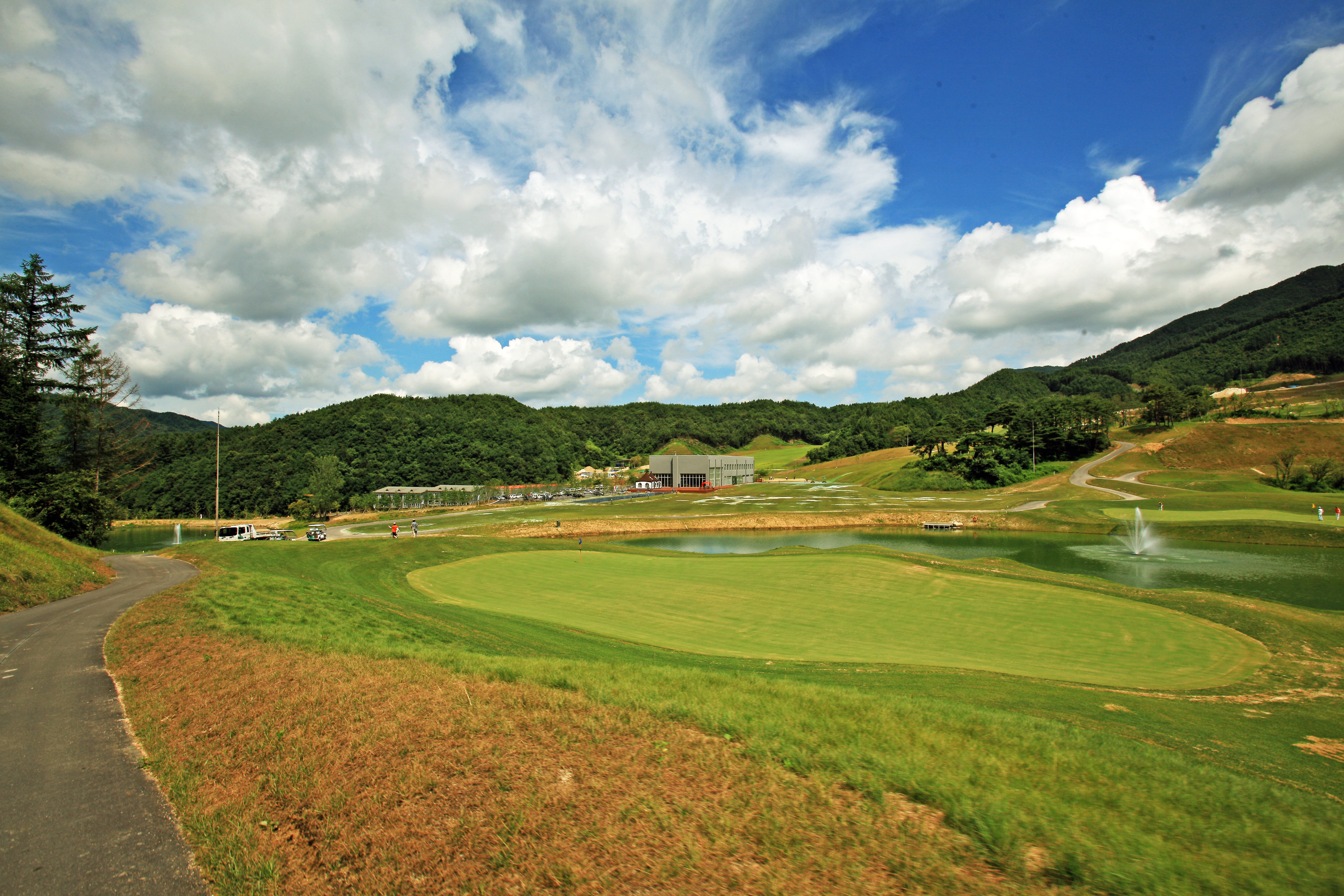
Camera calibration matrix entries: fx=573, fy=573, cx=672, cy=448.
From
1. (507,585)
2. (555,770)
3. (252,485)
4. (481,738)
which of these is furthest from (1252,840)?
(252,485)

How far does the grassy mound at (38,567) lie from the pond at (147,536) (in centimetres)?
4762

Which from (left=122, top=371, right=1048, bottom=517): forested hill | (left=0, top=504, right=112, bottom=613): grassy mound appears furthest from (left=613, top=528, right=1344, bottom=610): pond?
(left=122, top=371, right=1048, bottom=517): forested hill

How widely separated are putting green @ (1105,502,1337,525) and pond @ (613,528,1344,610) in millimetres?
6291

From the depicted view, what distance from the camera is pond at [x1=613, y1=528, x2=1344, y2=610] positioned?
27.6 meters

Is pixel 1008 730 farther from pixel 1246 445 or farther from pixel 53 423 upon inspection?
pixel 1246 445

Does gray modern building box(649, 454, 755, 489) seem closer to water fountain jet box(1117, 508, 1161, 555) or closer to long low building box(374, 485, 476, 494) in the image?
long low building box(374, 485, 476, 494)

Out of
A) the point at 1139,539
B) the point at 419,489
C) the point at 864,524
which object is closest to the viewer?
the point at 1139,539

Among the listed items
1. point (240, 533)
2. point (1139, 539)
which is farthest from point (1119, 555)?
point (240, 533)

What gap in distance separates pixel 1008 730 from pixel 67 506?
48522mm

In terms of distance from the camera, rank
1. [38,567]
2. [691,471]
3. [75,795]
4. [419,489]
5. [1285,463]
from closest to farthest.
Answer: [75,795], [38,567], [1285,463], [419,489], [691,471]

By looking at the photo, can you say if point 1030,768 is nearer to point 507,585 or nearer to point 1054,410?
point 507,585

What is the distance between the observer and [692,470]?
13162 cm

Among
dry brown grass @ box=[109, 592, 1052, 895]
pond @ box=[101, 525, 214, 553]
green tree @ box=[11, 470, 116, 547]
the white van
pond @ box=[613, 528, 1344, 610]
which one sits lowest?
pond @ box=[101, 525, 214, 553]

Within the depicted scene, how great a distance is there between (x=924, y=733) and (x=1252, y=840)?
3.10 metres
